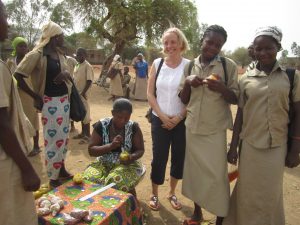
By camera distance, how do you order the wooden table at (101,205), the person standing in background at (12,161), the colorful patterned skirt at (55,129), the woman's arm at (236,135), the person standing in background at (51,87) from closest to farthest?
the person standing in background at (12,161), the wooden table at (101,205), the woman's arm at (236,135), the person standing in background at (51,87), the colorful patterned skirt at (55,129)

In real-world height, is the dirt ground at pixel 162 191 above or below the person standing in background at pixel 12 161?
below

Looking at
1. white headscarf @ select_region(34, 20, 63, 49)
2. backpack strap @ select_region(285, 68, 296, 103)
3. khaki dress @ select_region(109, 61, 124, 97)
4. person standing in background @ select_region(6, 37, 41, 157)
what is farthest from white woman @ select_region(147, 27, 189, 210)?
khaki dress @ select_region(109, 61, 124, 97)

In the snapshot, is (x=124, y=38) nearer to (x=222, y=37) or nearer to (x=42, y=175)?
(x=42, y=175)

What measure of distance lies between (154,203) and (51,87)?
75.4 inches

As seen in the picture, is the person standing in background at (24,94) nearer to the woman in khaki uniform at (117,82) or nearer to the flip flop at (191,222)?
the flip flop at (191,222)

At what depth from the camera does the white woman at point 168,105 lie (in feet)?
11.2

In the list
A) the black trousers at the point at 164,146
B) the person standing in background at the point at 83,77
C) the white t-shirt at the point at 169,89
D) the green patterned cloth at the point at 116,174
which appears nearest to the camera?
the green patterned cloth at the point at 116,174

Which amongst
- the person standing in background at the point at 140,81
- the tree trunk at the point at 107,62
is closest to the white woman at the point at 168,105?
the person standing in background at the point at 140,81

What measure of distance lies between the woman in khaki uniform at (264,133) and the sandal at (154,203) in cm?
112

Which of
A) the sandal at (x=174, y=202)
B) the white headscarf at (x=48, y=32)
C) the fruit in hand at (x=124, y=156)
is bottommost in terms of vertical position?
the sandal at (x=174, y=202)

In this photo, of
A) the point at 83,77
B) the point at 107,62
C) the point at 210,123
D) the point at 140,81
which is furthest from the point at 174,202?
the point at 107,62

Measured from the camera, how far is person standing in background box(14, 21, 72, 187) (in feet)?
12.2

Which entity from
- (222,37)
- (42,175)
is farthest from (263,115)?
(42,175)

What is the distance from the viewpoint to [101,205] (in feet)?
8.42
